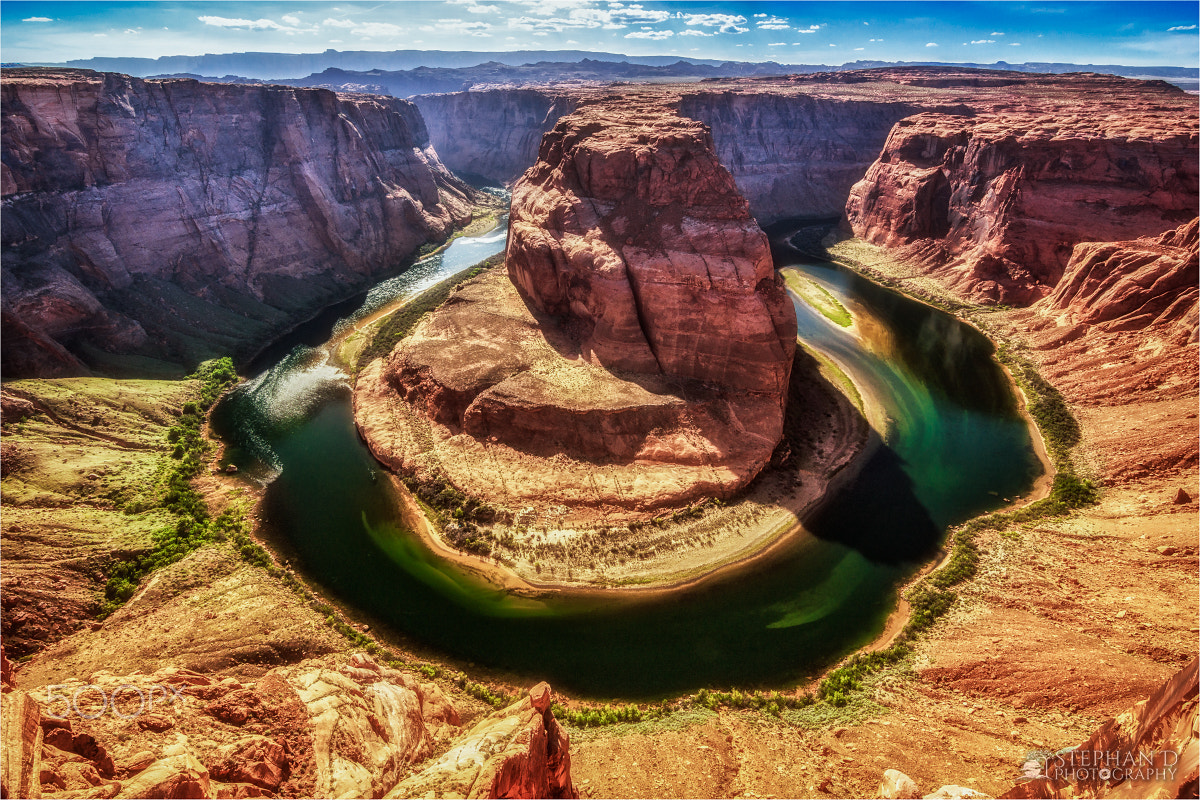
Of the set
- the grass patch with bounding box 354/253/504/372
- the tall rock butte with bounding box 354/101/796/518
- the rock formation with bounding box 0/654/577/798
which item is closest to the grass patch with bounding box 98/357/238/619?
the tall rock butte with bounding box 354/101/796/518

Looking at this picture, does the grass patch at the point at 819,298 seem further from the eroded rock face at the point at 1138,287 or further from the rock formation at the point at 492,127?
the rock formation at the point at 492,127

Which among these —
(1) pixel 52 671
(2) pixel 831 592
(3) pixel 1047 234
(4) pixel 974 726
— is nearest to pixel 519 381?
(2) pixel 831 592

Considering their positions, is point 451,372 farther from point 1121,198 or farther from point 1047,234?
point 1121,198

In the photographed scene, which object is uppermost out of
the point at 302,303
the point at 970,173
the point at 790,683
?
the point at 970,173

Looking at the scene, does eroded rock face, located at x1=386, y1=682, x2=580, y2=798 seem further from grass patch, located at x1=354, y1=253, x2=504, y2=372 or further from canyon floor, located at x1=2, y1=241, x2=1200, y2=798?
grass patch, located at x1=354, y1=253, x2=504, y2=372

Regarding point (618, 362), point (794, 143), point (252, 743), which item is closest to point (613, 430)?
point (618, 362)

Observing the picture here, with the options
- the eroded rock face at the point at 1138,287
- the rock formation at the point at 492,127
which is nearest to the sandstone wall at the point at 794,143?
the rock formation at the point at 492,127

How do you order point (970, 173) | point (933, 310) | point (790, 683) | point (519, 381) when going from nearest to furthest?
1. point (790, 683)
2. point (519, 381)
3. point (933, 310)
4. point (970, 173)
